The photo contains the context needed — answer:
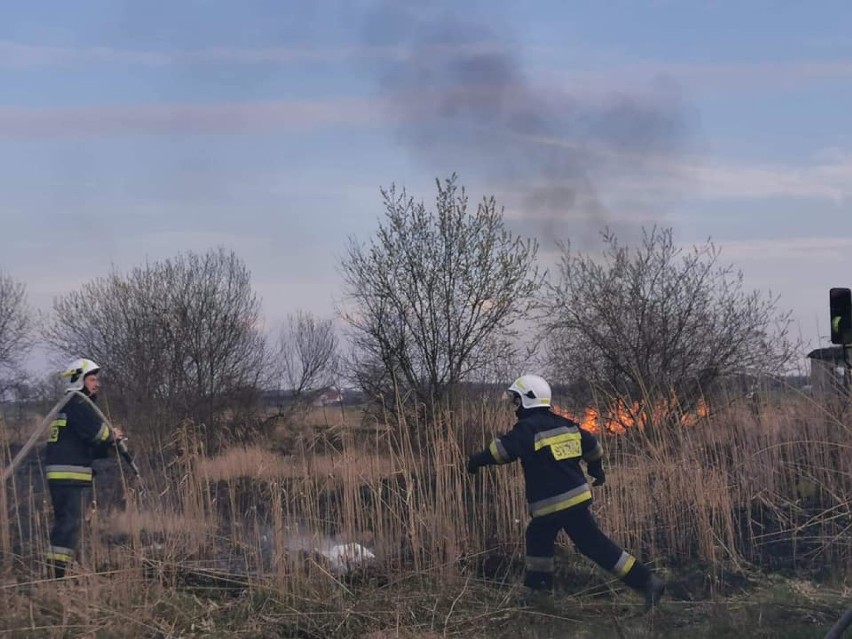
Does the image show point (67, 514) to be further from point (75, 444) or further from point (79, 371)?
point (79, 371)

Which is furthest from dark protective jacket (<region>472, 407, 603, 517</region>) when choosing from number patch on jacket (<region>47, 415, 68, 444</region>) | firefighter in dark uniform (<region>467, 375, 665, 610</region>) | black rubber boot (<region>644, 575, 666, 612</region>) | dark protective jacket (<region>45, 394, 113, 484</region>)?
number patch on jacket (<region>47, 415, 68, 444</region>)

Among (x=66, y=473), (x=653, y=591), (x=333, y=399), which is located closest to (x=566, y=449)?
(x=653, y=591)

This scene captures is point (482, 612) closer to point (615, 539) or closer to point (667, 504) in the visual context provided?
point (615, 539)

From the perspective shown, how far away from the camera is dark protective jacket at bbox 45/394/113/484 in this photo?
898 centimetres

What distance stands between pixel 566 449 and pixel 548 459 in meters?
0.17

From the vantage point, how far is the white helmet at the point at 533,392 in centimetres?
815

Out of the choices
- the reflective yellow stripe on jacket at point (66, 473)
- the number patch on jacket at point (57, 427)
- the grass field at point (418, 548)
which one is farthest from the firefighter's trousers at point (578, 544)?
the number patch on jacket at point (57, 427)

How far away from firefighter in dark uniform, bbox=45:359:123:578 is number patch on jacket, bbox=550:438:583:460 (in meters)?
3.81

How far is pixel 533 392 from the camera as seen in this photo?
8.14 m

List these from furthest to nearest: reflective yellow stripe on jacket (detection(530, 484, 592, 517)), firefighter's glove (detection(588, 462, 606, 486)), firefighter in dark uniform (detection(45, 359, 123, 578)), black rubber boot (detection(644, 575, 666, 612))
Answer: firefighter in dark uniform (detection(45, 359, 123, 578))
firefighter's glove (detection(588, 462, 606, 486))
reflective yellow stripe on jacket (detection(530, 484, 592, 517))
black rubber boot (detection(644, 575, 666, 612))

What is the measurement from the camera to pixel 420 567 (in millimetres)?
8586

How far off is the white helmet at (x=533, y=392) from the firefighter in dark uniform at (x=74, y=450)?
3.56 m

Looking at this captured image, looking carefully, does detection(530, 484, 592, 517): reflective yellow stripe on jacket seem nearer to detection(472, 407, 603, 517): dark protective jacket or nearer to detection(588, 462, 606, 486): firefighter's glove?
A: detection(472, 407, 603, 517): dark protective jacket

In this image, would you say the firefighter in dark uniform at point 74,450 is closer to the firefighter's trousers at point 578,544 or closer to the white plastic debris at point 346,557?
the white plastic debris at point 346,557
